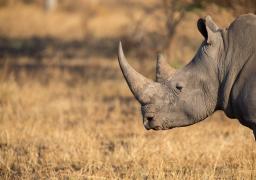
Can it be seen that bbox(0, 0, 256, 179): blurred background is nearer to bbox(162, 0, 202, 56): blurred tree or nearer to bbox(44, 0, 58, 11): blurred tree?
bbox(162, 0, 202, 56): blurred tree

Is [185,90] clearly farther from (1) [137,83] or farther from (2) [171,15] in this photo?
(2) [171,15]

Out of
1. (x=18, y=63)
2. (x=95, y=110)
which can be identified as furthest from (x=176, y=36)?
(x=18, y=63)

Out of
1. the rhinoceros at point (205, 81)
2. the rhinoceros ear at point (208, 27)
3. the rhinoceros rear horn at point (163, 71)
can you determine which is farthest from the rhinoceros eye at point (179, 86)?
the rhinoceros ear at point (208, 27)

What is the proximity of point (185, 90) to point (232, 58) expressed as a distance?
448mm

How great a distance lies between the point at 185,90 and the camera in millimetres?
5848

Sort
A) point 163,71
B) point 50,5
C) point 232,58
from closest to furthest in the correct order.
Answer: point 232,58 < point 163,71 < point 50,5

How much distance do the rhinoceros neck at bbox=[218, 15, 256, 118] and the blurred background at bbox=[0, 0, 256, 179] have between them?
3.17 ft

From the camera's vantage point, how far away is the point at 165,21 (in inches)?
505

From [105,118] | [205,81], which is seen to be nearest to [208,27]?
[205,81]

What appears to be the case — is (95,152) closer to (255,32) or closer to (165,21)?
(255,32)

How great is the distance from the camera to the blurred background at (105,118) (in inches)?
279

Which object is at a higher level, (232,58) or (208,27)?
(208,27)

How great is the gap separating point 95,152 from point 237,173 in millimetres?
1676

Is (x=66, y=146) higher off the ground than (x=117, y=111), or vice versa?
(x=66, y=146)
